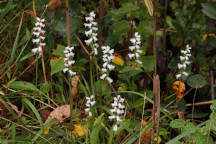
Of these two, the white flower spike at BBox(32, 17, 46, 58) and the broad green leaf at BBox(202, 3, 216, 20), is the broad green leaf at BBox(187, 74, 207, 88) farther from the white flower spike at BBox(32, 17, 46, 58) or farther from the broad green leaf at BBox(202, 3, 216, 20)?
the white flower spike at BBox(32, 17, 46, 58)

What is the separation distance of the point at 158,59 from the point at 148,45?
120 millimetres

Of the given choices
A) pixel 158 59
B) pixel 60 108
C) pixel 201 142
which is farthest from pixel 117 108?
pixel 158 59

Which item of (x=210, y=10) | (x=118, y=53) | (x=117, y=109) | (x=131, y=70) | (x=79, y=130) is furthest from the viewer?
(x=118, y=53)

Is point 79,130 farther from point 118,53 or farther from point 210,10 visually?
point 210,10

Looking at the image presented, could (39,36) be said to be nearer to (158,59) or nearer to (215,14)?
(158,59)

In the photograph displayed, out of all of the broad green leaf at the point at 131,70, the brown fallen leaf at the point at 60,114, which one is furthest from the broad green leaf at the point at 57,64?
the broad green leaf at the point at 131,70

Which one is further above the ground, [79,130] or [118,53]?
[118,53]

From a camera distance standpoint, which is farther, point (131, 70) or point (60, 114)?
point (131, 70)

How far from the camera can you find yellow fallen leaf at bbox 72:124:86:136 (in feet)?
4.88

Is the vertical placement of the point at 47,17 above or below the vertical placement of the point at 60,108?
above

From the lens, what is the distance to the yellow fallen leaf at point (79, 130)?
1.49 meters

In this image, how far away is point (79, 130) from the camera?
59.0 inches

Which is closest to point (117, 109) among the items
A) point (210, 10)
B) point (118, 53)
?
point (118, 53)

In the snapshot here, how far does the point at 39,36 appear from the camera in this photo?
67.4 inches
